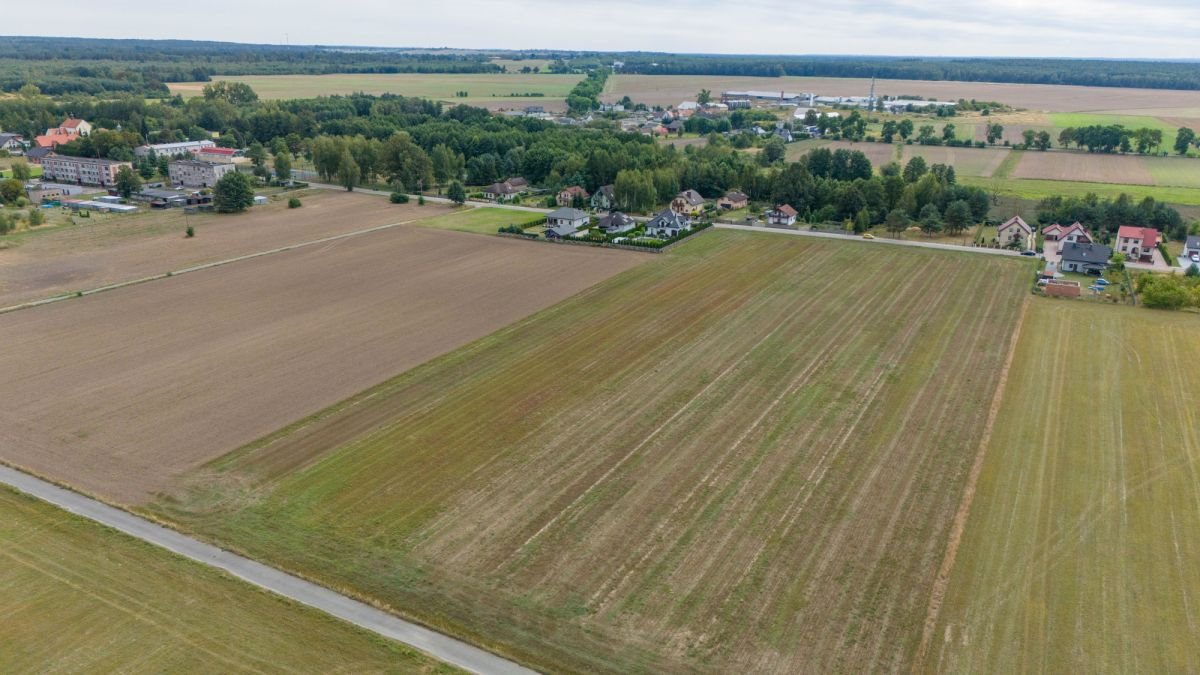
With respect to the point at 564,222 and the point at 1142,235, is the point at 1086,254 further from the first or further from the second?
the point at 564,222

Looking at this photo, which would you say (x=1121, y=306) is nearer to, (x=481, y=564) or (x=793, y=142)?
(x=481, y=564)

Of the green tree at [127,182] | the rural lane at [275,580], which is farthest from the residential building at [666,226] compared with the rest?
the green tree at [127,182]

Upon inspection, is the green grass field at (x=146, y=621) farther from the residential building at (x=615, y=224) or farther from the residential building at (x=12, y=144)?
the residential building at (x=12, y=144)

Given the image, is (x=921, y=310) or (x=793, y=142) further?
(x=793, y=142)

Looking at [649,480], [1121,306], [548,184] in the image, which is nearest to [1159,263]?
[1121,306]

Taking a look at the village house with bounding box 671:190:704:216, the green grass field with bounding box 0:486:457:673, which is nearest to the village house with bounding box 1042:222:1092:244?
the village house with bounding box 671:190:704:216

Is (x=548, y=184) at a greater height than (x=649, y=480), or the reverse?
(x=548, y=184)
